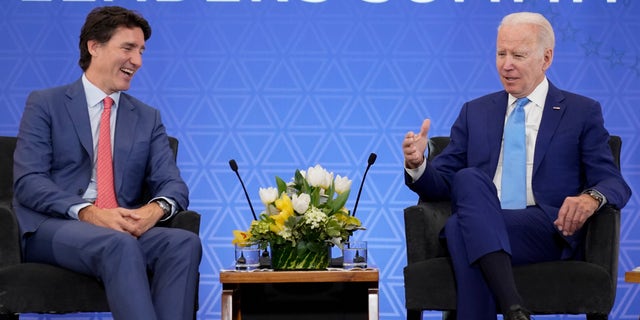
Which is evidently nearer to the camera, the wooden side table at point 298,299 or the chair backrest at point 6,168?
the wooden side table at point 298,299

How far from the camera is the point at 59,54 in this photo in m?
4.62

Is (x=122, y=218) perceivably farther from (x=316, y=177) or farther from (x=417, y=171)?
(x=417, y=171)

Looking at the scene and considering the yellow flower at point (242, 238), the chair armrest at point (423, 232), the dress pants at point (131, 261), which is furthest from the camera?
the chair armrest at point (423, 232)

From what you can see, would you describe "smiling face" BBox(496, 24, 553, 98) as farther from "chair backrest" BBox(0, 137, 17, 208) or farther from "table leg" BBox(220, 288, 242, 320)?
"chair backrest" BBox(0, 137, 17, 208)

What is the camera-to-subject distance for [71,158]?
3.34 meters

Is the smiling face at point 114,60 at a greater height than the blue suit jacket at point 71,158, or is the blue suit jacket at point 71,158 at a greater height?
the smiling face at point 114,60

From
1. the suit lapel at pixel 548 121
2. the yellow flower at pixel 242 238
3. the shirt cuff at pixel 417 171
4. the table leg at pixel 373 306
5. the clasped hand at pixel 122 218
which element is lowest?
the table leg at pixel 373 306

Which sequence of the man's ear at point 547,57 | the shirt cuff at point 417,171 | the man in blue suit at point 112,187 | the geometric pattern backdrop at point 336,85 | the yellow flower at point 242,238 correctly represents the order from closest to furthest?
the man in blue suit at point 112,187 → the yellow flower at point 242,238 → the shirt cuff at point 417,171 → the man's ear at point 547,57 → the geometric pattern backdrop at point 336,85

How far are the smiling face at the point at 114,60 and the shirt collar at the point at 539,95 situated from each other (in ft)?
5.05

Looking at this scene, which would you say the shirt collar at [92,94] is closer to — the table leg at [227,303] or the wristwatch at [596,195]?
the table leg at [227,303]

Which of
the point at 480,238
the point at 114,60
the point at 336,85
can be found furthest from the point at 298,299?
the point at 336,85

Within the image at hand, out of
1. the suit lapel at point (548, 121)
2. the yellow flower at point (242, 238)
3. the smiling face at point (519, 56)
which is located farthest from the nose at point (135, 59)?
the suit lapel at point (548, 121)

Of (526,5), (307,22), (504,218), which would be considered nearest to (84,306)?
(504,218)

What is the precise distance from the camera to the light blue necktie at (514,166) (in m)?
3.38
